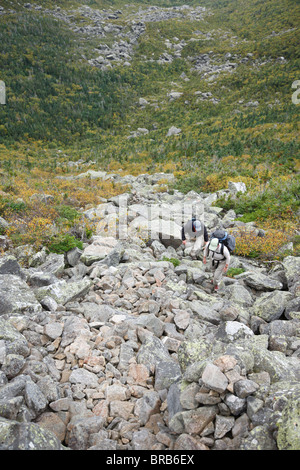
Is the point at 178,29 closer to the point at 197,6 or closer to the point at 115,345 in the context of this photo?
the point at 197,6

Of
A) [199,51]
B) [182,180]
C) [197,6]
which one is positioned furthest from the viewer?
[197,6]

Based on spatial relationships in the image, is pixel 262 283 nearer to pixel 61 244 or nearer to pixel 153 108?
pixel 61 244

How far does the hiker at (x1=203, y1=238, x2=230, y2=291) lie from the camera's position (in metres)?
6.75

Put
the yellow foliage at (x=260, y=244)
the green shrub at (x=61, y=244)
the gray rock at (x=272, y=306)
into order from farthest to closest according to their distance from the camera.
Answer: the yellow foliage at (x=260, y=244) → the green shrub at (x=61, y=244) → the gray rock at (x=272, y=306)

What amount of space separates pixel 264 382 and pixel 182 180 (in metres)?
17.8

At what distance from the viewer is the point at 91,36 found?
2586 inches

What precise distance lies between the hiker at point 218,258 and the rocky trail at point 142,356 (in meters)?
0.34

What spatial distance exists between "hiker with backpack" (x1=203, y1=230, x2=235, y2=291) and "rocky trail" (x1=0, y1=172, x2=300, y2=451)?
1.18ft

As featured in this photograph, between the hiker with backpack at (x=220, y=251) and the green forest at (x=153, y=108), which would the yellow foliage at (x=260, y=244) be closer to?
the green forest at (x=153, y=108)

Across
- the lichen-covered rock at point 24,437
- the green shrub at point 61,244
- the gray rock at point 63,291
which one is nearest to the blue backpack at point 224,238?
the gray rock at point 63,291

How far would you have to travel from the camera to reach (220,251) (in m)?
6.79

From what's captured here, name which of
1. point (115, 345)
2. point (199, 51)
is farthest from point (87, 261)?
point (199, 51)

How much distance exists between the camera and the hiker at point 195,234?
25.9 ft

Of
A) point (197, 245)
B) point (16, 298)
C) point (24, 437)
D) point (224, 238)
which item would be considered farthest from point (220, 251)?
point (24, 437)
